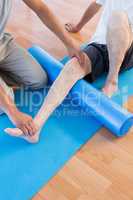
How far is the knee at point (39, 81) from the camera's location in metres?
1.41

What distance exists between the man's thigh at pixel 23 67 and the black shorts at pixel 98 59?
24cm

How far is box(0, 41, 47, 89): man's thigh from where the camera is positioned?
1.39m

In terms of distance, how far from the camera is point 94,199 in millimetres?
1014

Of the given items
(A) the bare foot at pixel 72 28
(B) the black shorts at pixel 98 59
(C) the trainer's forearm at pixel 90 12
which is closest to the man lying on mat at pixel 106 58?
(B) the black shorts at pixel 98 59

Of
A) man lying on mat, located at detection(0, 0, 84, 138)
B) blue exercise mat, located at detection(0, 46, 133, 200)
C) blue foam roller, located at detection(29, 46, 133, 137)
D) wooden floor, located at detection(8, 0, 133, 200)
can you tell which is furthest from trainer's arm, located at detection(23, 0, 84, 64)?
wooden floor, located at detection(8, 0, 133, 200)

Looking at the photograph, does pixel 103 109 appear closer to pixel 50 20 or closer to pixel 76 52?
pixel 76 52

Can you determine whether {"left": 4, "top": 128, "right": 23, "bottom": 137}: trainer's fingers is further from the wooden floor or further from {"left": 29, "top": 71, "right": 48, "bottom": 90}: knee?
{"left": 29, "top": 71, "right": 48, "bottom": 90}: knee

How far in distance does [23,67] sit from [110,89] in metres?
0.44

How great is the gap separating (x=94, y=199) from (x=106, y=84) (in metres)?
0.58

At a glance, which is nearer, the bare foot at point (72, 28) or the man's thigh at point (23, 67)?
the man's thigh at point (23, 67)

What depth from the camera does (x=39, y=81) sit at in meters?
1.42

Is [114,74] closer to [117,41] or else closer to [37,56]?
[117,41]

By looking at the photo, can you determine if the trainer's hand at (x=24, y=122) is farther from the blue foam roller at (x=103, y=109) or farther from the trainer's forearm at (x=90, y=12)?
the trainer's forearm at (x=90, y=12)

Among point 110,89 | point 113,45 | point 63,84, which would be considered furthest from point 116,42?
point 63,84
